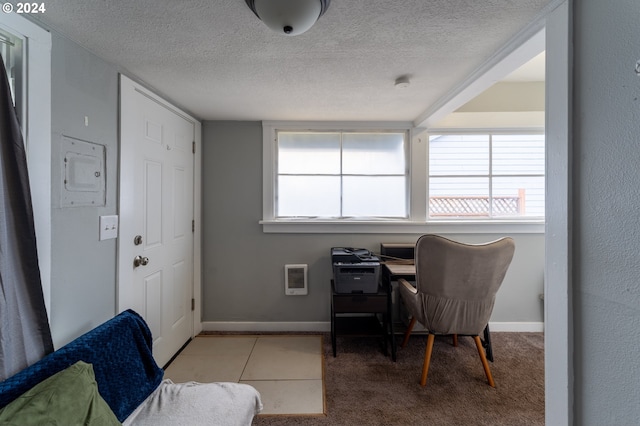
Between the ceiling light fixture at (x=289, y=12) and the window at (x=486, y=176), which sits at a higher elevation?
the ceiling light fixture at (x=289, y=12)

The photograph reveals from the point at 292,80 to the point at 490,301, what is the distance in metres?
2.05

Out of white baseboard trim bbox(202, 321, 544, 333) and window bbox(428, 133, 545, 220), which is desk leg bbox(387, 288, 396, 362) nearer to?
white baseboard trim bbox(202, 321, 544, 333)

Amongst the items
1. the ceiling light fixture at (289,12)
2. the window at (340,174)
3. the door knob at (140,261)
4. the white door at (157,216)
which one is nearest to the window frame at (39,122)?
the white door at (157,216)

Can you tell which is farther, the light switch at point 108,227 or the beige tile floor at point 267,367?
the beige tile floor at point 267,367

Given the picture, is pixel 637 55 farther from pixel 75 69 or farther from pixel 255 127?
pixel 255 127

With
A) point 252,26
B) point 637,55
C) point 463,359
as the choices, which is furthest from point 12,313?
point 463,359

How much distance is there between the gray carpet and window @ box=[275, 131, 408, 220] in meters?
1.28

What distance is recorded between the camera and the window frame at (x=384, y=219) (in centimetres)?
249

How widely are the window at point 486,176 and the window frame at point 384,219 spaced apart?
109mm

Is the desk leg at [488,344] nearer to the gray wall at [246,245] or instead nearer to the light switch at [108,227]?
the gray wall at [246,245]

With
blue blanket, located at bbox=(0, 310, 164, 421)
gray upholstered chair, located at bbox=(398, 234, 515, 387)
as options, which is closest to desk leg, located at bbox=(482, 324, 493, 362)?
gray upholstered chair, located at bbox=(398, 234, 515, 387)

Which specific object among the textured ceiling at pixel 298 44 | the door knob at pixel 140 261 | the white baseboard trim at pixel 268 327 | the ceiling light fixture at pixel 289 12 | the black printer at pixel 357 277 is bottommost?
the white baseboard trim at pixel 268 327

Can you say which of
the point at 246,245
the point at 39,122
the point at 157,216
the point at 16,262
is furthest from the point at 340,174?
the point at 16,262

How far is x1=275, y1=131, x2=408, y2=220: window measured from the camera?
2.60m
